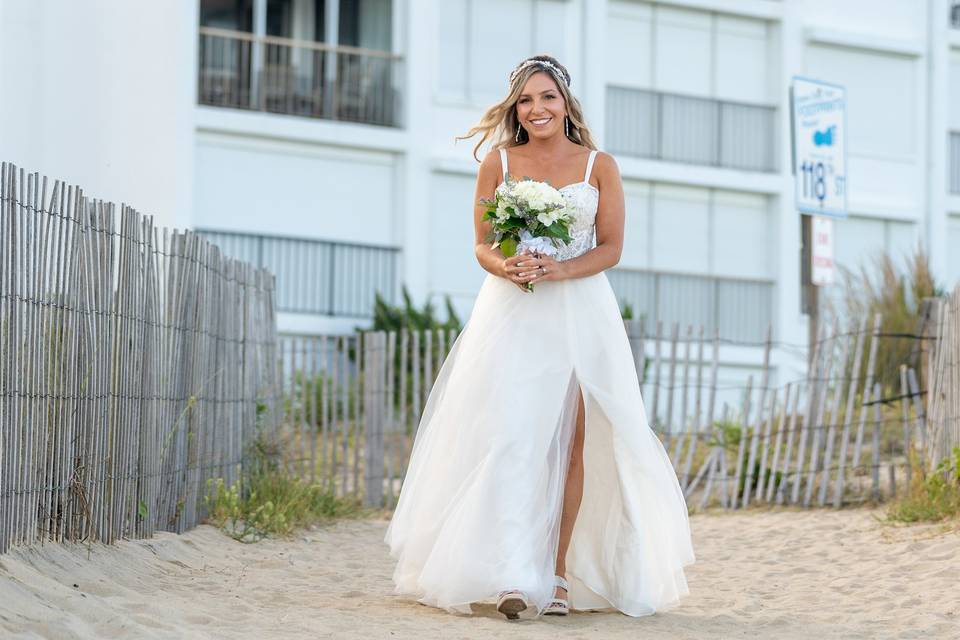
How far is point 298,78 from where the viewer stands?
72.4 feet

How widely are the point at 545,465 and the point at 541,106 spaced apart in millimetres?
1440

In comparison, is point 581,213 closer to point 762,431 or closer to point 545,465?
point 545,465

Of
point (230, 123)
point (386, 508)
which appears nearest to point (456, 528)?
point (386, 508)

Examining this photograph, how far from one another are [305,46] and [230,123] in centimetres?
214

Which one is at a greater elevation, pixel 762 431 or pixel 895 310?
pixel 895 310

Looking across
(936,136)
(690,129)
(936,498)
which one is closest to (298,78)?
(690,129)

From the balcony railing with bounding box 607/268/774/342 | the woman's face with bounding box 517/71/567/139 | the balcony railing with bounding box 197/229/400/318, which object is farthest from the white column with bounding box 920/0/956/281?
the woman's face with bounding box 517/71/567/139

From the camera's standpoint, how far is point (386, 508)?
1159 cm

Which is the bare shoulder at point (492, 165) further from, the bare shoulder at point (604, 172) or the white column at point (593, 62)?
the white column at point (593, 62)

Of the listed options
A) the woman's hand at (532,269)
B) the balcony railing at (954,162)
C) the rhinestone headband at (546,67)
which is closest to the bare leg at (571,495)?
the woman's hand at (532,269)

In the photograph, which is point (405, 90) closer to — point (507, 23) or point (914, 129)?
point (507, 23)

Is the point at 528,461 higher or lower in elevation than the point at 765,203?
lower

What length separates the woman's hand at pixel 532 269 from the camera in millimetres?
5875

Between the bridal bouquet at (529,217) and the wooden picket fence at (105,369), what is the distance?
1770 mm
